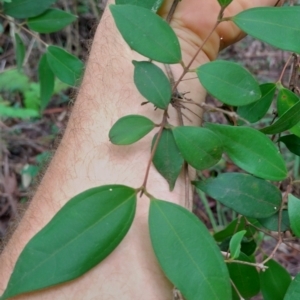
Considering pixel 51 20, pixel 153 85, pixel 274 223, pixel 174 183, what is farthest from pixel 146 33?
pixel 51 20

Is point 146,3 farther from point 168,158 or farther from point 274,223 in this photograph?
point 274,223

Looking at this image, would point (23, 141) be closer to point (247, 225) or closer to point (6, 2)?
point (6, 2)

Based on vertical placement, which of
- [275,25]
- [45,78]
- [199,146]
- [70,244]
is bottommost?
[45,78]

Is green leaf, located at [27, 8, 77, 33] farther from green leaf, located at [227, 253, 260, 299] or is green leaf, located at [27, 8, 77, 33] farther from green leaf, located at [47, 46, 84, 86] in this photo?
green leaf, located at [227, 253, 260, 299]

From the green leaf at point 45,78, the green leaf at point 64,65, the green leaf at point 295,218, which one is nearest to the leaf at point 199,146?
the green leaf at point 295,218

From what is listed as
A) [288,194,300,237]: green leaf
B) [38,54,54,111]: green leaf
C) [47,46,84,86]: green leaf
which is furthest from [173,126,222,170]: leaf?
[38,54,54,111]: green leaf

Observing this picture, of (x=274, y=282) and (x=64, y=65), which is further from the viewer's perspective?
(x=64, y=65)

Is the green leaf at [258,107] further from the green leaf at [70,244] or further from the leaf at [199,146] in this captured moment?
the green leaf at [70,244]
